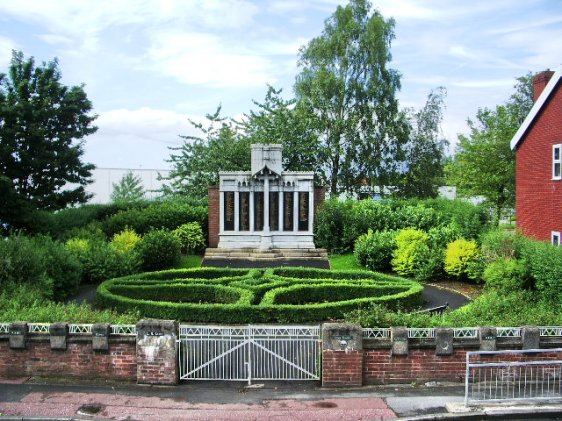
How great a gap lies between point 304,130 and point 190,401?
28.8 m

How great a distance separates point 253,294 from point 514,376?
8.17m

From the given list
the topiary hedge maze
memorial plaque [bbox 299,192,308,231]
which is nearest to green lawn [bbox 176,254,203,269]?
the topiary hedge maze

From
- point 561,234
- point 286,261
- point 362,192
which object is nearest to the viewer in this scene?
point 561,234

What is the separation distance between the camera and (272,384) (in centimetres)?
1153

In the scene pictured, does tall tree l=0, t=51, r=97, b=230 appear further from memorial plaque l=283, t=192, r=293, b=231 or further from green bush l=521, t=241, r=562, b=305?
green bush l=521, t=241, r=562, b=305

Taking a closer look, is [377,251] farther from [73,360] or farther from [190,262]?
[73,360]

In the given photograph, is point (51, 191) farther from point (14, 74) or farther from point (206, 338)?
point (206, 338)

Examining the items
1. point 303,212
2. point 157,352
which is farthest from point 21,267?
point 303,212

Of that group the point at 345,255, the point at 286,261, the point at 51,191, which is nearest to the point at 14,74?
the point at 51,191

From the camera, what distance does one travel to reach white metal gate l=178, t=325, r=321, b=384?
38.1ft

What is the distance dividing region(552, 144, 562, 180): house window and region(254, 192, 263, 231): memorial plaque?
13.4m

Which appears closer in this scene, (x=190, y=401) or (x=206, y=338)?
(x=190, y=401)

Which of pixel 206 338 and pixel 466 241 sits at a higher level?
pixel 466 241

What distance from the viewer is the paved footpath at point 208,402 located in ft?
32.9
